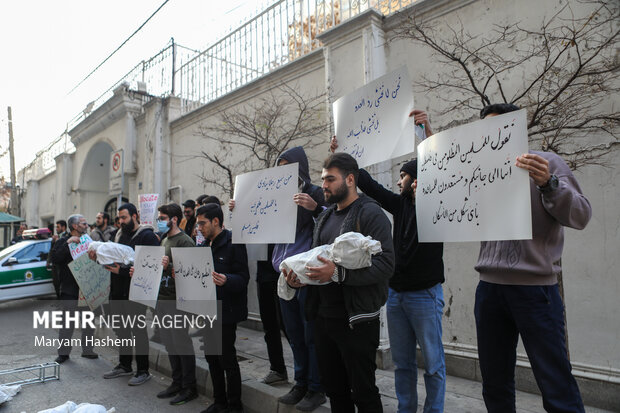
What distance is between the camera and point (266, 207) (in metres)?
3.60

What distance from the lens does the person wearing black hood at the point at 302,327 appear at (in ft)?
11.4

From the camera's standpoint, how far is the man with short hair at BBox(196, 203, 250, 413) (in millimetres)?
3559

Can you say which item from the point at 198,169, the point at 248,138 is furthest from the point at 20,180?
the point at 248,138

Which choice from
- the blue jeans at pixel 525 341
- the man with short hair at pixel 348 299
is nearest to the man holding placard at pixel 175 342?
the man with short hair at pixel 348 299

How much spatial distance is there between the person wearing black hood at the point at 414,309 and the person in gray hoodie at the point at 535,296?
528mm

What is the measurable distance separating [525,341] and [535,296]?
232 millimetres

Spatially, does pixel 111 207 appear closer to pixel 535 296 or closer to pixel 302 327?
pixel 302 327

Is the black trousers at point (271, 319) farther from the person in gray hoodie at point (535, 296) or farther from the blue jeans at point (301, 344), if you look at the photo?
the person in gray hoodie at point (535, 296)

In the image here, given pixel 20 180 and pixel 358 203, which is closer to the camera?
pixel 358 203

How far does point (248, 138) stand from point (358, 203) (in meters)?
5.18

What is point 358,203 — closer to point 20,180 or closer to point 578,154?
point 578,154

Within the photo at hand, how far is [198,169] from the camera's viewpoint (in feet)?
30.3

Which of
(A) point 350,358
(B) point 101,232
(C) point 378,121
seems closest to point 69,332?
(B) point 101,232

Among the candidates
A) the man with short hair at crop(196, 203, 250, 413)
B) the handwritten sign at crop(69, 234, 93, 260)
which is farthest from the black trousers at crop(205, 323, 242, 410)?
the handwritten sign at crop(69, 234, 93, 260)
